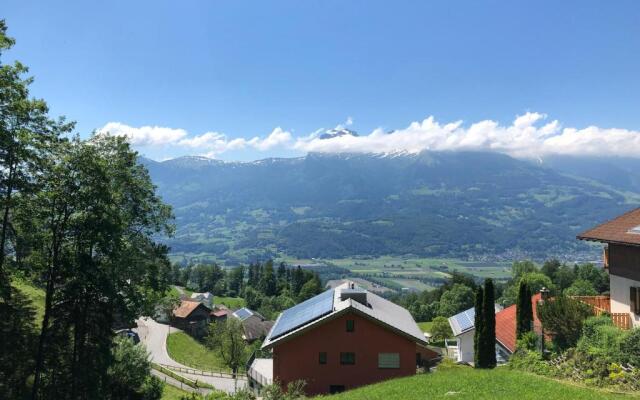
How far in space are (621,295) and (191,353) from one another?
78612 mm

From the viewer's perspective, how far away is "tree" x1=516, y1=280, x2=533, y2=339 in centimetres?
3253

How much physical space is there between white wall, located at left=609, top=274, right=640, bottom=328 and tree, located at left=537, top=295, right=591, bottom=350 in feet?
5.39

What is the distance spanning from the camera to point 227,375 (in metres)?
73.2

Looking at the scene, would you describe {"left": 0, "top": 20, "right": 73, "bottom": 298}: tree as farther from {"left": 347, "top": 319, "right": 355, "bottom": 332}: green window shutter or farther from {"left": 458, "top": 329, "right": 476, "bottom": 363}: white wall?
{"left": 458, "top": 329, "right": 476, "bottom": 363}: white wall

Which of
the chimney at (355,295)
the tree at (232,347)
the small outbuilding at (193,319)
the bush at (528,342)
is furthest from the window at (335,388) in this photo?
the small outbuilding at (193,319)

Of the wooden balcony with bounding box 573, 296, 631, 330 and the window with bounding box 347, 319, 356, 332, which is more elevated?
the wooden balcony with bounding box 573, 296, 631, 330

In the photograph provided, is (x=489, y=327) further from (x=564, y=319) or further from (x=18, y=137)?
(x=18, y=137)

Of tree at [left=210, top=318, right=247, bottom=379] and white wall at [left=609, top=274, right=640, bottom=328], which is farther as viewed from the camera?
tree at [left=210, top=318, right=247, bottom=379]

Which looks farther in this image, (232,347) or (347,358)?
(232,347)

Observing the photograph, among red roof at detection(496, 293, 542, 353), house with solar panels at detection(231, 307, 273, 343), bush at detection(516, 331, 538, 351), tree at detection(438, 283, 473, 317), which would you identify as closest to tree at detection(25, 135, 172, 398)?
bush at detection(516, 331, 538, 351)

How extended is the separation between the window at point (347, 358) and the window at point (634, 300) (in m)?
16.6

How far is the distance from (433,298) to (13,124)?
126163mm

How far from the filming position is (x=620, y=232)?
28.3 meters

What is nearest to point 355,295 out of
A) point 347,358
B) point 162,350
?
point 347,358
